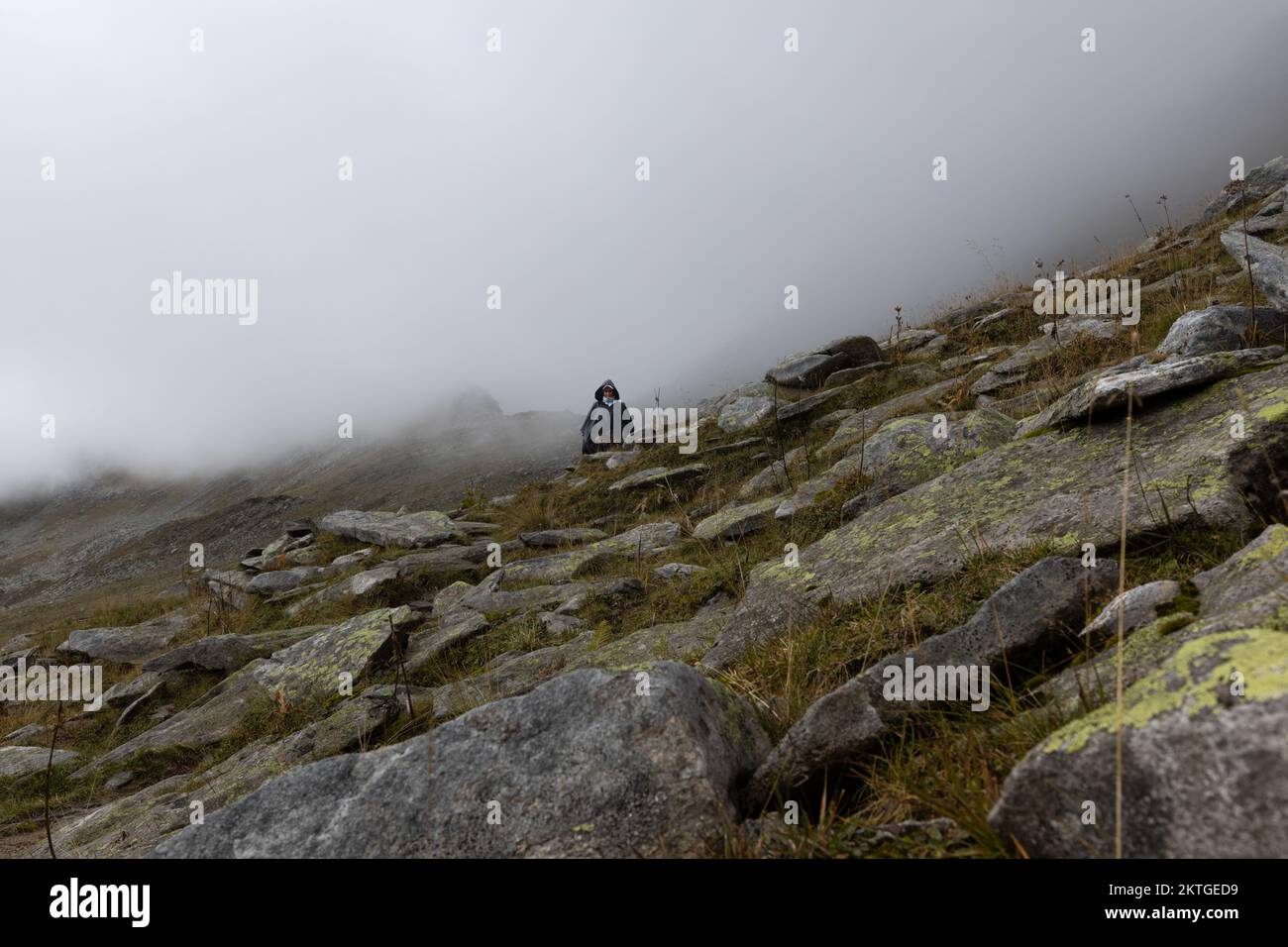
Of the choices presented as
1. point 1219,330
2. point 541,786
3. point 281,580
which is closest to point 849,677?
point 541,786

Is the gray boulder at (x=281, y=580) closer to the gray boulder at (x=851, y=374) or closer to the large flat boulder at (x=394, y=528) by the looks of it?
the large flat boulder at (x=394, y=528)

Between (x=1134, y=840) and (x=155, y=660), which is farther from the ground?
(x=1134, y=840)

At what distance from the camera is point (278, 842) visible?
2.88 metres

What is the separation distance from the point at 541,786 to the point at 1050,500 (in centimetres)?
410

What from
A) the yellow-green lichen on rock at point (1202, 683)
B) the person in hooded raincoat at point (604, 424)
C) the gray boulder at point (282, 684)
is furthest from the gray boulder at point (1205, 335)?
the person in hooded raincoat at point (604, 424)

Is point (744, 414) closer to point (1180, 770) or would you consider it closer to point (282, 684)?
point (282, 684)

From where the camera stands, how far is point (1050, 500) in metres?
4.82

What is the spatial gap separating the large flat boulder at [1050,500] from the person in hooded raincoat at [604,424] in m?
19.5

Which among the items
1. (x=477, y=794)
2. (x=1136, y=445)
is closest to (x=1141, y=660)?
(x=477, y=794)
